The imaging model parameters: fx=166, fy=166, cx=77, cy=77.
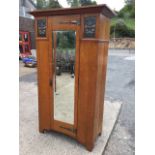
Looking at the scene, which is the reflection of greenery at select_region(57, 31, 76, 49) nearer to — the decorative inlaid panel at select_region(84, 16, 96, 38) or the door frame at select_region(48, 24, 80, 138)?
the door frame at select_region(48, 24, 80, 138)

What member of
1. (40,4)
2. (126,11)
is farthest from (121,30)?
(40,4)

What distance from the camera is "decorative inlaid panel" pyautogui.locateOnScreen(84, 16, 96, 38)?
5.51 feet

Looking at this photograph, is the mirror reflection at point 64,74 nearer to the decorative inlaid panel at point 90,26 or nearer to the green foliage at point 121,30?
the decorative inlaid panel at point 90,26

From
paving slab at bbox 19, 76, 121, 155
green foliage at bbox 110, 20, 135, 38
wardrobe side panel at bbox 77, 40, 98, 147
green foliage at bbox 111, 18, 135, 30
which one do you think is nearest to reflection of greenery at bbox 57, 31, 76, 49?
wardrobe side panel at bbox 77, 40, 98, 147

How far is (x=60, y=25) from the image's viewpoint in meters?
1.86

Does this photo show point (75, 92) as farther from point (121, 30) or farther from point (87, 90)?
point (121, 30)

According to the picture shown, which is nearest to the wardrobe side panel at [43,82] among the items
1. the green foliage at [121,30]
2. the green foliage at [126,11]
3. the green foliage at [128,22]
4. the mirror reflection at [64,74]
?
the mirror reflection at [64,74]

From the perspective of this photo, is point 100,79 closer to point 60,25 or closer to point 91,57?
point 91,57

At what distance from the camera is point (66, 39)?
1.94 m

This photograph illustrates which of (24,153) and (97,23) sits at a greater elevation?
(97,23)

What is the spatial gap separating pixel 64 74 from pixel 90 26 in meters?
0.69

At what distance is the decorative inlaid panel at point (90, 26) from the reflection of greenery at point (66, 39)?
6.6 inches
